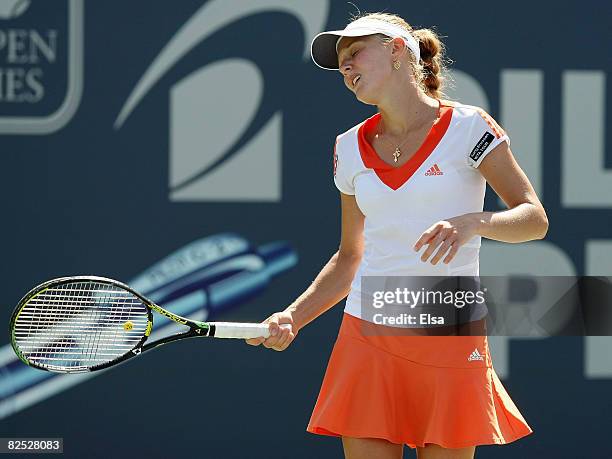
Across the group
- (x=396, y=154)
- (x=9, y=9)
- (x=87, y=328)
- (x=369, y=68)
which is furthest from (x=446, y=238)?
(x=9, y=9)

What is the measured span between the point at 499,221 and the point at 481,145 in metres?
0.21

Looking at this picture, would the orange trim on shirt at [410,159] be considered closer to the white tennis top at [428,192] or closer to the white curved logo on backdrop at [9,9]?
the white tennis top at [428,192]

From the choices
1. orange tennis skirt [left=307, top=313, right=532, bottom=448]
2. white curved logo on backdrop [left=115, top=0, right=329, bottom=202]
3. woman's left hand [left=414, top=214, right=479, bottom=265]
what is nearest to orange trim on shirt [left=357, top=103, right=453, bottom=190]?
woman's left hand [left=414, top=214, right=479, bottom=265]

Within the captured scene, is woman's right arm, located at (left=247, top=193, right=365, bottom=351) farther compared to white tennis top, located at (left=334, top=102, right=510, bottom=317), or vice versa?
woman's right arm, located at (left=247, top=193, right=365, bottom=351)

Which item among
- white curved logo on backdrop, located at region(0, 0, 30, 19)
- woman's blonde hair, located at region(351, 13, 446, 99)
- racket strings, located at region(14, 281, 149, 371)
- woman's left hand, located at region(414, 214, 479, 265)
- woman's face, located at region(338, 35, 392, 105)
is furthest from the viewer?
white curved logo on backdrop, located at region(0, 0, 30, 19)

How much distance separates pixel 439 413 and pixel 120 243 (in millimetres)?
2229

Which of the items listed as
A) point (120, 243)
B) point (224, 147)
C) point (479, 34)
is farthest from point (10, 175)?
point (479, 34)

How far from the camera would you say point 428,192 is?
103 inches

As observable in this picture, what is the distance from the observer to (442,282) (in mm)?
2674

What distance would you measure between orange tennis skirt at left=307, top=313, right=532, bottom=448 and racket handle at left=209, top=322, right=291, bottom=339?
0.22 meters

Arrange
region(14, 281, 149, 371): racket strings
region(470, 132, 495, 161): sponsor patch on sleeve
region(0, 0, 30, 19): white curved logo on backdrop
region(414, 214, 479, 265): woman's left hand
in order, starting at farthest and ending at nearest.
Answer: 1. region(0, 0, 30, 19): white curved logo on backdrop
2. region(14, 281, 149, 371): racket strings
3. region(470, 132, 495, 161): sponsor patch on sleeve
4. region(414, 214, 479, 265): woman's left hand

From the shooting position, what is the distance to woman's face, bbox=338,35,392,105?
2734 mm

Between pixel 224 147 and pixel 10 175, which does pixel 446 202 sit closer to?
pixel 224 147

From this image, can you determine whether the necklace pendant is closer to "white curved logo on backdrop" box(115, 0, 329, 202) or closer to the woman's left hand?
the woman's left hand
